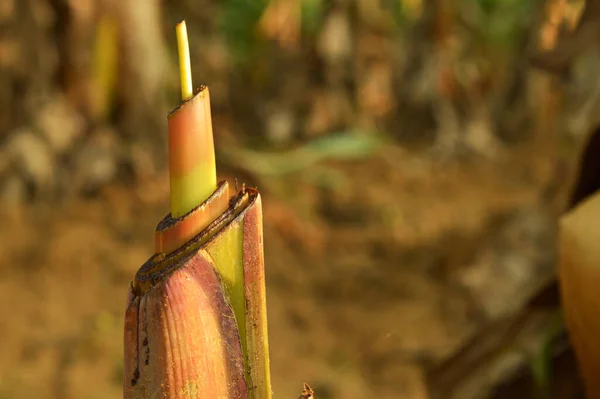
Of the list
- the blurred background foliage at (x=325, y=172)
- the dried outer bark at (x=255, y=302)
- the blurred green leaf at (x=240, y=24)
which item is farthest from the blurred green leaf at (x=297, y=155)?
the dried outer bark at (x=255, y=302)

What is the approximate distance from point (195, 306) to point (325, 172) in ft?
6.50

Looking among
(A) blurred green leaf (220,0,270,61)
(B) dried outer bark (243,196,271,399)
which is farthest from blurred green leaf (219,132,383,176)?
(B) dried outer bark (243,196,271,399)

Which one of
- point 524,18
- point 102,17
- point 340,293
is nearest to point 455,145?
point 524,18

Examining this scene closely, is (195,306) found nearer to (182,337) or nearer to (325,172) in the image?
(182,337)

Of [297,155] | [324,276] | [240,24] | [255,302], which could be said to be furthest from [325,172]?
[255,302]

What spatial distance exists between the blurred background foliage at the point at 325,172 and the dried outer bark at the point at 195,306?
0.62 metres

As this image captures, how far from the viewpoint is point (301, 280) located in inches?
75.5

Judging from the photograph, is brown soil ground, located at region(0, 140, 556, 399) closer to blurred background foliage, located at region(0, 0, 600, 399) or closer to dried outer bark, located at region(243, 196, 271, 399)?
blurred background foliage, located at region(0, 0, 600, 399)

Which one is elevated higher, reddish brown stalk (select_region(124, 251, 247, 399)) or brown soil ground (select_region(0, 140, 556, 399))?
brown soil ground (select_region(0, 140, 556, 399))

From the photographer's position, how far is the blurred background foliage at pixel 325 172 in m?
1.57

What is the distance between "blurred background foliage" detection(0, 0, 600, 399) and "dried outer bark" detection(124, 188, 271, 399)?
618mm

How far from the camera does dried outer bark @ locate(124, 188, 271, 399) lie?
35 centimetres

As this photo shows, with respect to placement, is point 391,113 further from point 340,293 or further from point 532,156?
point 340,293

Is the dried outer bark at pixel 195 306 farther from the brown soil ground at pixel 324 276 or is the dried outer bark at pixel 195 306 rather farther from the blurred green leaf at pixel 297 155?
the blurred green leaf at pixel 297 155
